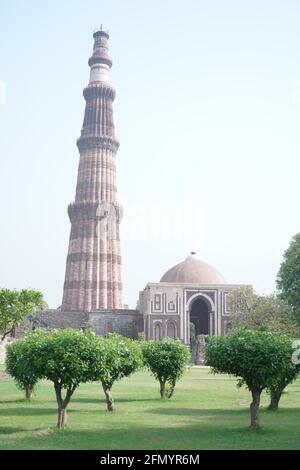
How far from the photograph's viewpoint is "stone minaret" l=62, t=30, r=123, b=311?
177 feet

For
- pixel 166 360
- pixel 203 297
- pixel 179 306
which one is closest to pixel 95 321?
pixel 179 306

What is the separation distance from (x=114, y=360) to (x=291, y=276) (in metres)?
25.3

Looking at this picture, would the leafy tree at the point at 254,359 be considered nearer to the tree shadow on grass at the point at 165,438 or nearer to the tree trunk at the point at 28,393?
the tree shadow on grass at the point at 165,438

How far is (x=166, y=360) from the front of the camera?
19922mm

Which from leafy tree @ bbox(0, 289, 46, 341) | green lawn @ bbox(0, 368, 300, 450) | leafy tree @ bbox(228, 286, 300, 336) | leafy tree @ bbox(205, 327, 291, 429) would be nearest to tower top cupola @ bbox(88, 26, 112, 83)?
leafy tree @ bbox(228, 286, 300, 336)

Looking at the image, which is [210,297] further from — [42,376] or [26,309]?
[42,376]

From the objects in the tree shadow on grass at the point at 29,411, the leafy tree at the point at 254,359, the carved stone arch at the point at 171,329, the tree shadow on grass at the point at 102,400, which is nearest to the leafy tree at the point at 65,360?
the leafy tree at the point at 254,359

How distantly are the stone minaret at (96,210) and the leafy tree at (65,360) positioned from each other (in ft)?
133

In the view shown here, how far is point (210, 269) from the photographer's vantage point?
2253 inches

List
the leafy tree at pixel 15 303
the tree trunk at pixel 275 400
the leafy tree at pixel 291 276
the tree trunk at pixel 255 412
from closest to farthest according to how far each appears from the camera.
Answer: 1. the tree trunk at pixel 255 412
2. the tree trunk at pixel 275 400
3. the leafy tree at pixel 15 303
4. the leafy tree at pixel 291 276

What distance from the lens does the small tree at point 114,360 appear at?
12.9m

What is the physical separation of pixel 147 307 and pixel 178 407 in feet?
110
